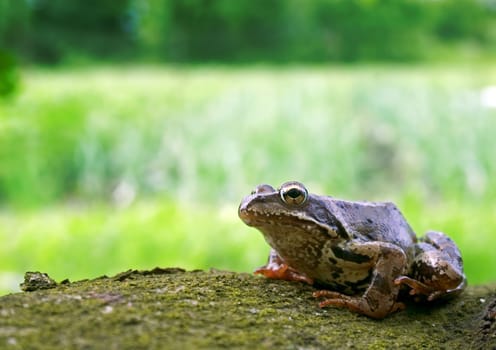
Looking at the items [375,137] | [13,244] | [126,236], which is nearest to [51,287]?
[126,236]

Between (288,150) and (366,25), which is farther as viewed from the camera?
(366,25)

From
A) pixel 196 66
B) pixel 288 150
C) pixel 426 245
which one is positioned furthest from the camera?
pixel 196 66

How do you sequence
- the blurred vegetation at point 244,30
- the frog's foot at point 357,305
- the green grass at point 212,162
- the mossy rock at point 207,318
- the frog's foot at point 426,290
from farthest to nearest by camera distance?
the blurred vegetation at point 244,30, the green grass at point 212,162, the frog's foot at point 426,290, the frog's foot at point 357,305, the mossy rock at point 207,318

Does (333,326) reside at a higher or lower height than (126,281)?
lower

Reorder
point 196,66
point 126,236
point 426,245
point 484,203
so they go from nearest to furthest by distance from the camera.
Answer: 1. point 426,245
2. point 126,236
3. point 484,203
4. point 196,66

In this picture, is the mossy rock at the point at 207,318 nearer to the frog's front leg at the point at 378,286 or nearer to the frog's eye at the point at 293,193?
the frog's front leg at the point at 378,286

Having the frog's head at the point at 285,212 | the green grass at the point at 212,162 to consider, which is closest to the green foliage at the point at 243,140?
the green grass at the point at 212,162

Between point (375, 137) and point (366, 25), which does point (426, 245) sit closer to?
point (375, 137)

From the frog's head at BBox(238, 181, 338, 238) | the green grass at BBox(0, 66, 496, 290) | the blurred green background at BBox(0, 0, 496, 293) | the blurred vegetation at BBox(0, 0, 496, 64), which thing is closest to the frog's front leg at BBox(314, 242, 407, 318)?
the frog's head at BBox(238, 181, 338, 238)
